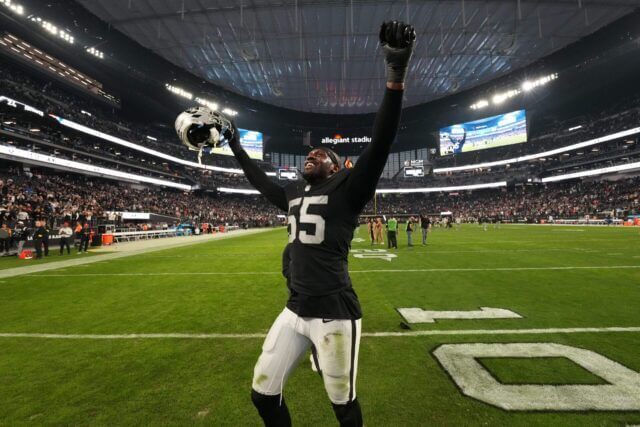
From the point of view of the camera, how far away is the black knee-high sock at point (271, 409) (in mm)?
1777

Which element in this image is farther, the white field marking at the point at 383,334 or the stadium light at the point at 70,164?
the stadium light at the point at 70,164

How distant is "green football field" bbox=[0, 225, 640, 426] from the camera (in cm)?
242

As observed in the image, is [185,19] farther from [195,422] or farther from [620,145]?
[620,145]

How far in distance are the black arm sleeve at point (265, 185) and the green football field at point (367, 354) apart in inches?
65.8

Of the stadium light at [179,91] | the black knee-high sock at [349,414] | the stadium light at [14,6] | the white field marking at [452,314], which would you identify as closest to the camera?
the black knee-high sock at [349,414]

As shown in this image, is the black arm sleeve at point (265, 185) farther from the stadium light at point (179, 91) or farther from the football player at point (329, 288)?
the stadium light at point (179, 91)

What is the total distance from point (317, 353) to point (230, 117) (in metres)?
9.89

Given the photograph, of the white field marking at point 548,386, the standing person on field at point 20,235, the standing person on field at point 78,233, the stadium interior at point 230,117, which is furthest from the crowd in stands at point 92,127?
the white field marking at point 548,386

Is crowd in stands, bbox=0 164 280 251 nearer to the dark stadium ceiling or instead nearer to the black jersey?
the dark stadium ceiling

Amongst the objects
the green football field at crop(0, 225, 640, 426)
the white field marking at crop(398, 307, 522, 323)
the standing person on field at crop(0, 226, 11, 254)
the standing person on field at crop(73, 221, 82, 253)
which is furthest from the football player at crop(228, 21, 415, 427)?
the standing person on field at crop(0, 226, 11, 254)

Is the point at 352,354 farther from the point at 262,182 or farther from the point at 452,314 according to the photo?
the point at 452,314

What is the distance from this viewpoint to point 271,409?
5.90ft

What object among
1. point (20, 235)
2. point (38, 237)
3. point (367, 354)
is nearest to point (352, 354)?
A: point (367, 354)

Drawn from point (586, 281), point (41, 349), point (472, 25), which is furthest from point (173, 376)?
point (472, 25)
